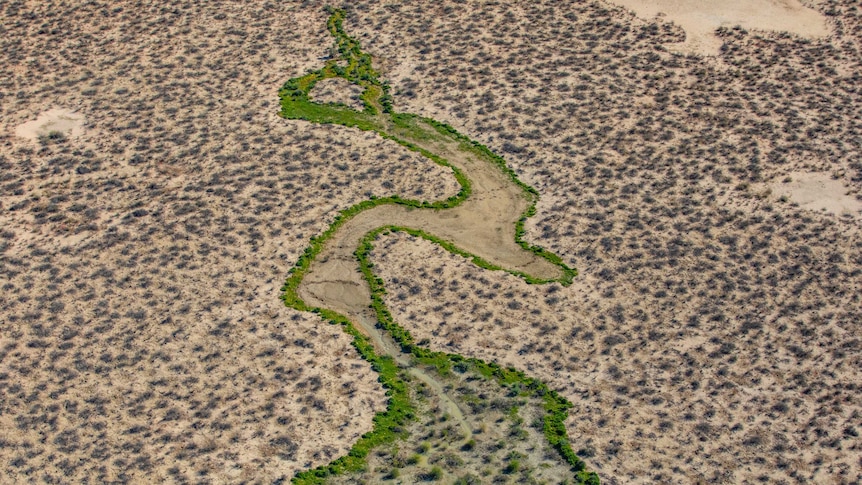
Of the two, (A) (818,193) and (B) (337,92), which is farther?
(B) (337,92)

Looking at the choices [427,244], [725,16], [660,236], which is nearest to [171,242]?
[427,244]

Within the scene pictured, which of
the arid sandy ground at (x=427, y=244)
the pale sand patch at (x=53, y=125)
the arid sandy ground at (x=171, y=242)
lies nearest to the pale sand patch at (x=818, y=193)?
the arid sandy ground at (x=427, y=244)

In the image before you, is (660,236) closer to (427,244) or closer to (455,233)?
(455,233)

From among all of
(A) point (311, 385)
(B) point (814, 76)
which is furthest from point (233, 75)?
(B) point (814, 76)

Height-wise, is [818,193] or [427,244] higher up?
[818,193]

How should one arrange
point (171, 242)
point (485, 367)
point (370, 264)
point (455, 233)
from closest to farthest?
point (485, 367), point (370, 264), point (171, 242), point (455, 233)

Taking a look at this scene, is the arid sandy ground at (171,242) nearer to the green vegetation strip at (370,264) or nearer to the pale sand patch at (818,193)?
the green vegetation strip at (370,264)

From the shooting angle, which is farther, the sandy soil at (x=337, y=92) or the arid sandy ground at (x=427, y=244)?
the sandy soil at (x=337, y=92)

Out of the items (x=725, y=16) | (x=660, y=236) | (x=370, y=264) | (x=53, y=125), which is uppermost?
(x=725, y=16)
